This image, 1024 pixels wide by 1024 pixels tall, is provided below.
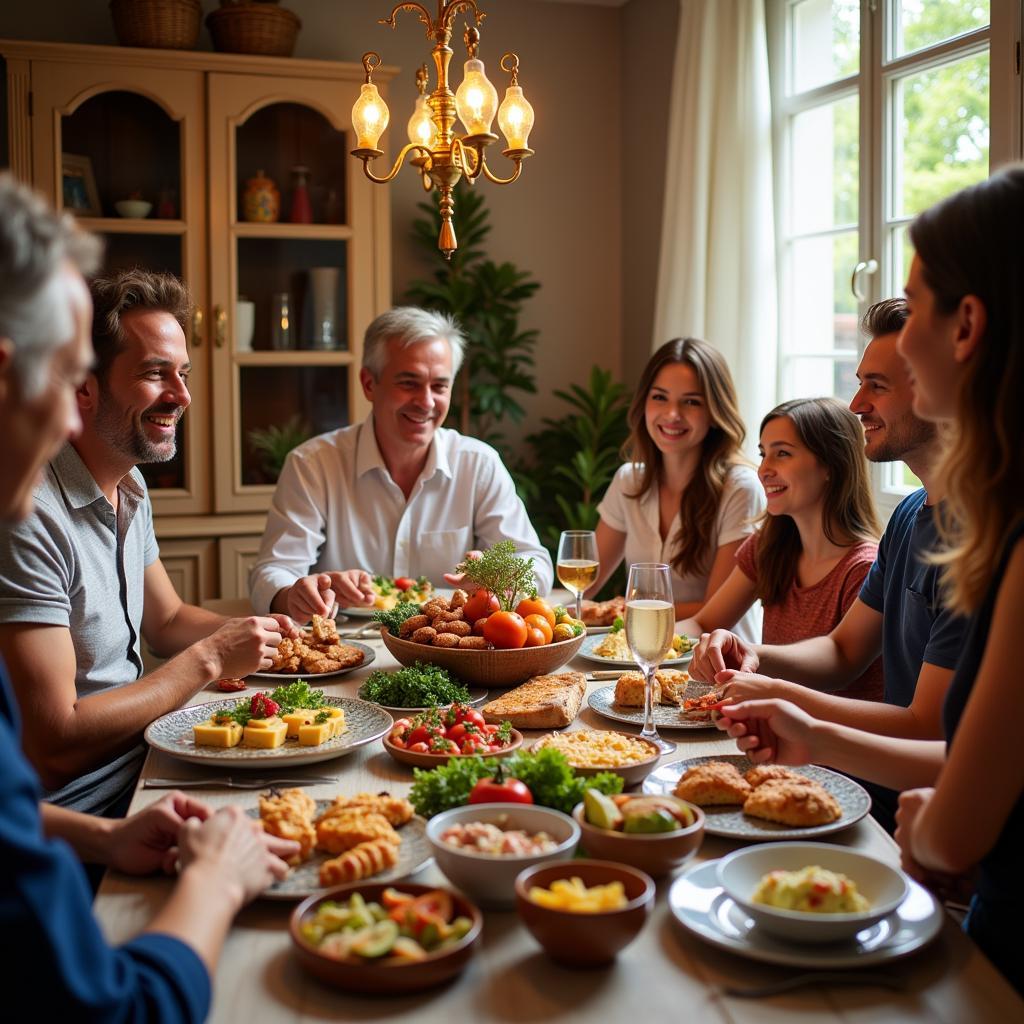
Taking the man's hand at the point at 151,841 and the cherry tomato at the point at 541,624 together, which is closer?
the man's hand at the point at 151,841

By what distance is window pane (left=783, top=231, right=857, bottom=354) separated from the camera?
3844mm

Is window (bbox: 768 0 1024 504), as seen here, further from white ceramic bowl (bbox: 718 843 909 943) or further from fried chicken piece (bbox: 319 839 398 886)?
fried chicken piece (bbox: 319 839 398 886)

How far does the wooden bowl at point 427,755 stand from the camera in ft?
5.04

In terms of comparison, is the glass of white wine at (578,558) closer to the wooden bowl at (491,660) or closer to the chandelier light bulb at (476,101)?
the wooden bowl at (491,660)

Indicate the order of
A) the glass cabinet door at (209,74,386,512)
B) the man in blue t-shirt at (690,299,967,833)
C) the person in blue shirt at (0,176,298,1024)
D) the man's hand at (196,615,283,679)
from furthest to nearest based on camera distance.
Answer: the glass cabinet door at (209,74,386,512), the man's hand at (196,615,283,679), the man in blue t-shirt at (690,299,967,833), the person in blue shirt at (0,176,298,1024)

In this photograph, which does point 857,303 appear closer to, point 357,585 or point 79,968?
point 357,585

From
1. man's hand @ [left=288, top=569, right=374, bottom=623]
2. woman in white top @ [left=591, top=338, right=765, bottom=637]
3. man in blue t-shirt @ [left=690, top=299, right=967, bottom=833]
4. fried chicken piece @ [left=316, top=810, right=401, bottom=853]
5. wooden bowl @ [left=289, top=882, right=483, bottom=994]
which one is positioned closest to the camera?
wooden bowl @ [left=289, top=882, right=483, bottom=994]

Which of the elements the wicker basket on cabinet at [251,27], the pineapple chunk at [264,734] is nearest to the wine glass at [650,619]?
the pineapple chunk at [264,734]

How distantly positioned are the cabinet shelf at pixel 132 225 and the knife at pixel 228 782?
3042mm

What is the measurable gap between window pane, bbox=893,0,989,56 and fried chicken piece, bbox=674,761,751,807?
2488 mm

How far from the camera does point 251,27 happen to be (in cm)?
417

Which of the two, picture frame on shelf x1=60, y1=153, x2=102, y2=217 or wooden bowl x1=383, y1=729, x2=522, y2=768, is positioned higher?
picture frame on shelf x1=60, y1=153, x2=102, y2=217

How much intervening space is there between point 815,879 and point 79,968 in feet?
2.22

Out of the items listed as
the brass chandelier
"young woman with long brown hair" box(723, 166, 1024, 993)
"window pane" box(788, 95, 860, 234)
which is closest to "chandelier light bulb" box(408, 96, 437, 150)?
the brass chandelier
